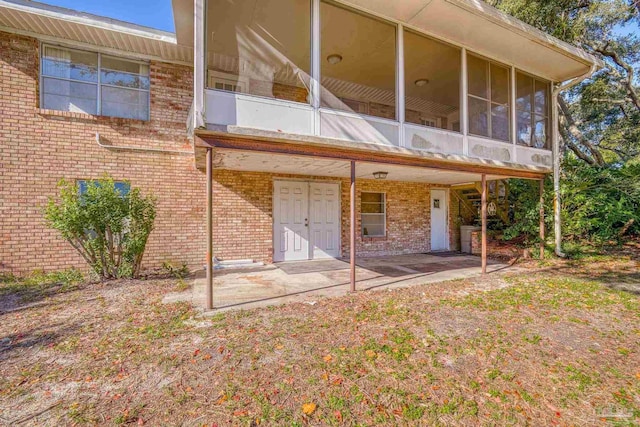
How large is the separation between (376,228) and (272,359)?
6950 millimetres

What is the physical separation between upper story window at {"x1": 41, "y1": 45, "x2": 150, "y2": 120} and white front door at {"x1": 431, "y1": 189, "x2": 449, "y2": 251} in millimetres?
8929

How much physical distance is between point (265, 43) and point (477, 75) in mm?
4969

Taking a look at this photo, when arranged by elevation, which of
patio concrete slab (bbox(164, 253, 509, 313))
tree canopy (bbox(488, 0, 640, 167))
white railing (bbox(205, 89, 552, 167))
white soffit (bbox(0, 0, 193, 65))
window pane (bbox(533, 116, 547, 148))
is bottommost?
patio concrete slab (bbox(164, 253, 509, 313))

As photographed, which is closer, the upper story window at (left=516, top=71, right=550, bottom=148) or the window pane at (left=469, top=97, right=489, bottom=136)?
the window pane at (left=469, top=97, right=489, bottom=136)

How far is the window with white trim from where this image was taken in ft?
30.4

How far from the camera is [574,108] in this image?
A: 53.0 feet

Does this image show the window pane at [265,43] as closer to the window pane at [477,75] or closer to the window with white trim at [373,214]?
the window pane at [477,75]

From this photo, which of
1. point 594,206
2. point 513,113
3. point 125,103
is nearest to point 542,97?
point 513,113

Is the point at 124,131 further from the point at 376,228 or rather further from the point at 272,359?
the point at 376,228

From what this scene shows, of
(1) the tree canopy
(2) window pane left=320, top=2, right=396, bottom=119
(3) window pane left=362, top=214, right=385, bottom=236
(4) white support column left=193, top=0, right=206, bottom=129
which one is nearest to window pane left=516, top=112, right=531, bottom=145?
(2) window pane left=320, top=2, right=396, bottom=119

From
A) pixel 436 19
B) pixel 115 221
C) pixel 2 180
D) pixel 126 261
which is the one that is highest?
pixel 436 19

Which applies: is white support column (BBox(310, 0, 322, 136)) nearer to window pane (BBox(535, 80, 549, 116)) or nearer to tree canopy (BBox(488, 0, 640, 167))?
window pane (BBox(535, 80, 549, 116))

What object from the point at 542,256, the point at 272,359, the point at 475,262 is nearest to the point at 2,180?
the point at 272,359

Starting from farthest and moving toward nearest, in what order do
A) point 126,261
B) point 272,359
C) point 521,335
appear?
point 126,261 < point 521,335 < point 272,359
